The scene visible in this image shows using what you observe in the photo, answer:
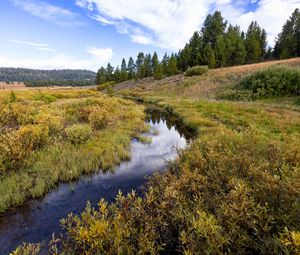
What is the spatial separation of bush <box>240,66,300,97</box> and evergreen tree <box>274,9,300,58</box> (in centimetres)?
2890

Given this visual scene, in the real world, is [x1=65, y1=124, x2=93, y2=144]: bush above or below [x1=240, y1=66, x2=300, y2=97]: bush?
below

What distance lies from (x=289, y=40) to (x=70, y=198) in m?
63.2

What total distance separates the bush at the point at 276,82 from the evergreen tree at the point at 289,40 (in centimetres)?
2890

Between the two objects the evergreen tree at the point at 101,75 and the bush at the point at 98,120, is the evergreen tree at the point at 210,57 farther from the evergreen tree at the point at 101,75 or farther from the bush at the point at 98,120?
the bush at the point at 98,120

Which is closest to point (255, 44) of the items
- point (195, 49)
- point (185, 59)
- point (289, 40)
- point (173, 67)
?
point (289, 40)

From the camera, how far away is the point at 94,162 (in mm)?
9195

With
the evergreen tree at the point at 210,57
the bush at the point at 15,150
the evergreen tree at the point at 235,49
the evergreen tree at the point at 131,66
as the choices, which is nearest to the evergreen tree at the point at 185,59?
the evergreen tree at the point at 210,57

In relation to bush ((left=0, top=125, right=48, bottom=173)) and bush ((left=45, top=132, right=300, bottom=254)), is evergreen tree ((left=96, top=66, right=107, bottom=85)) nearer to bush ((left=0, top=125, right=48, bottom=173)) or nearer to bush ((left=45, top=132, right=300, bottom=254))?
bush ((left=0, top=125, right=48, bottom=173))

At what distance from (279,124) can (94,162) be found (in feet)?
37.4

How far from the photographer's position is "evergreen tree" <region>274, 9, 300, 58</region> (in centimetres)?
5219

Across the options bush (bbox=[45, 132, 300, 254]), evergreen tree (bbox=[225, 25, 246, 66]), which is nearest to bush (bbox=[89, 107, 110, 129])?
bush (bbox=[45, 132, 300, 254])

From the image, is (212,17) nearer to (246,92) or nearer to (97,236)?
(246,92)

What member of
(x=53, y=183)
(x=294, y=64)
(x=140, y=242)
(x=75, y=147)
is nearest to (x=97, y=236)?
(x=140, y=242)

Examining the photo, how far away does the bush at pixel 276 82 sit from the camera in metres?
25.0
